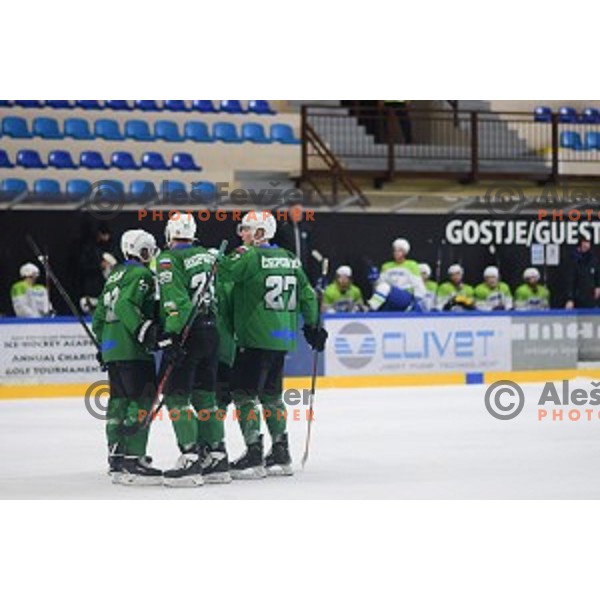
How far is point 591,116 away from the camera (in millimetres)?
19547

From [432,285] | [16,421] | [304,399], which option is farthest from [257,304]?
[432,285]

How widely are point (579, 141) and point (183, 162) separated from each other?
4.94 meters

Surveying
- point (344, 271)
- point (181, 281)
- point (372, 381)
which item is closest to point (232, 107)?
point (344, 271)

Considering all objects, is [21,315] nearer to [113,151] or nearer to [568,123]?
[113,151]

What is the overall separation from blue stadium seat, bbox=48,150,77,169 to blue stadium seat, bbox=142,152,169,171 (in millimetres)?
893

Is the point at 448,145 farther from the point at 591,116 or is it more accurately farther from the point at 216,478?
the point at 216,478

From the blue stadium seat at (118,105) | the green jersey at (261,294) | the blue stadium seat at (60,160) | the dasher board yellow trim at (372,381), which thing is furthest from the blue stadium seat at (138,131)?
the green jersey at (261,294)

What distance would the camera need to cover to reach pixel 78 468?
1012 cm

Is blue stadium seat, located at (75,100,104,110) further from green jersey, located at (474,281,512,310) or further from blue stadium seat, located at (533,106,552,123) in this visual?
blue stadium seat, located at (533,106,552,123)

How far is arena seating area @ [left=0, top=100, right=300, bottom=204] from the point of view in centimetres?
1755

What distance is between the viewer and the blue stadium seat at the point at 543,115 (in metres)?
19.3

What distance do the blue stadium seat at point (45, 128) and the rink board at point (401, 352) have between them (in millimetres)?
3162

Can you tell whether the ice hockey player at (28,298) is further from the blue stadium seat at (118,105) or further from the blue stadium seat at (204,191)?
the blue stadium seat at (118,105)

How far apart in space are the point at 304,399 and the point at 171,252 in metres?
6.32
